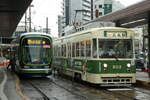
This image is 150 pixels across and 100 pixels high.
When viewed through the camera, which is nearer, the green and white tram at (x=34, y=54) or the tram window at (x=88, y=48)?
the tram window at (x=88, y=48)

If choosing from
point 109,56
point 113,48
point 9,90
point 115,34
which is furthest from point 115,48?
point 9,90

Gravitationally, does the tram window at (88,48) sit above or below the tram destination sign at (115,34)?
below

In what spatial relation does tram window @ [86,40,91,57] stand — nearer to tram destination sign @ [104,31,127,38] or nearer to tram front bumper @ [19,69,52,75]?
tram destination sign @ [104,31,127,38]

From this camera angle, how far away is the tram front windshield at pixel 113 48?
Answer: 51.3 feet

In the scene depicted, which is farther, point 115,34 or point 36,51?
point 36,51

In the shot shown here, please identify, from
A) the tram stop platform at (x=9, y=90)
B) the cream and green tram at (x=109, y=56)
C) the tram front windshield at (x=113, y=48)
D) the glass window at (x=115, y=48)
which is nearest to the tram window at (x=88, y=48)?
the cream and green tram at (x=109, y=56)

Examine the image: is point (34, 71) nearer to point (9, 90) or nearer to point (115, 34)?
point (9, 90)

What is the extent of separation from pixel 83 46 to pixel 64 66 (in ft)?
17.9

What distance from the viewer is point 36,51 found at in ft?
70.6

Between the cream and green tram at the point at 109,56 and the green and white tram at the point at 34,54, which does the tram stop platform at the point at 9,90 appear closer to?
the green and white tram at the point at 34,54

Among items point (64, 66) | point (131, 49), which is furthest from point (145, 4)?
point (64, 66)

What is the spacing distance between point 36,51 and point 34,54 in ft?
0.79

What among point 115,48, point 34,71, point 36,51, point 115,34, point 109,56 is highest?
point 115,34

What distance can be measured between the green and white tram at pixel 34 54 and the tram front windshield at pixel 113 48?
653cm
